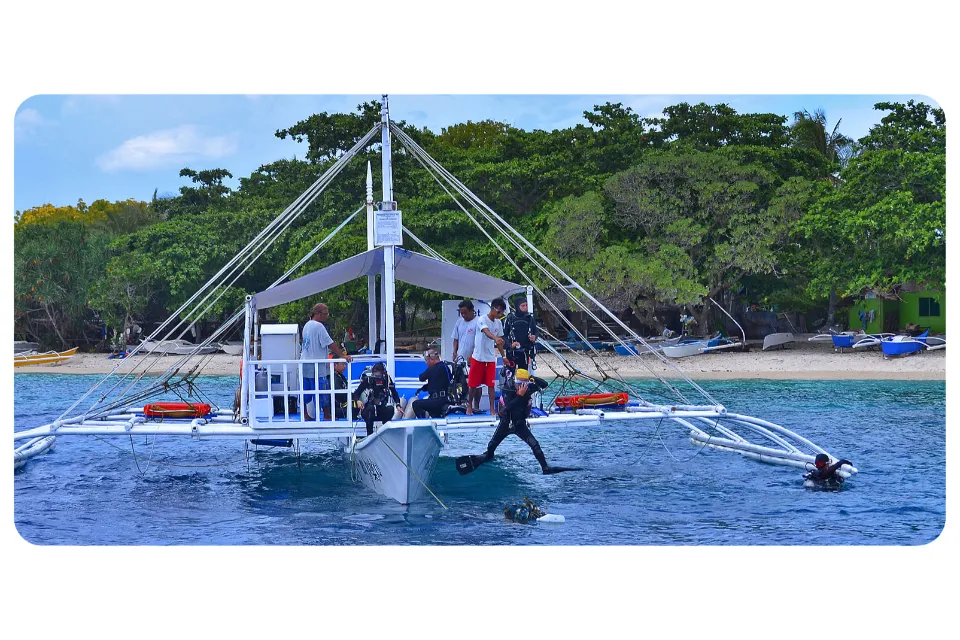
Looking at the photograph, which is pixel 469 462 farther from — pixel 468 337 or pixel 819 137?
pixel 819 137

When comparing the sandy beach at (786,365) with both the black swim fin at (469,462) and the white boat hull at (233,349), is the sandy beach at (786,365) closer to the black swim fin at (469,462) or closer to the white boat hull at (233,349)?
the white boat hull at (233,349)

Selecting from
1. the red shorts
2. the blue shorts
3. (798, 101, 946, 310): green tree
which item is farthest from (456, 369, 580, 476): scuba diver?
(798, 101, 946, 310): green tree

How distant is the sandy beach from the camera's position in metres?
31.9

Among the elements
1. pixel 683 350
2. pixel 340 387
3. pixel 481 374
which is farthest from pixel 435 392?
pixel 683 350

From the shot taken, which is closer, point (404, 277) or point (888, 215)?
point (404, 277)

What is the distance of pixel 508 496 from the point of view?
1492 centimetres

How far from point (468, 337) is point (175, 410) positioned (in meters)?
5.05

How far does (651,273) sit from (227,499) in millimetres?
22563

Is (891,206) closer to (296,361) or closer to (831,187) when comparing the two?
(831,187)

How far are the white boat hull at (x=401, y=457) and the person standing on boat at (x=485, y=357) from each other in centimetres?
102

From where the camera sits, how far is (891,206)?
105ft

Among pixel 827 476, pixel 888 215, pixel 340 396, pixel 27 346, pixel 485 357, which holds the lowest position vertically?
pixel 827 476

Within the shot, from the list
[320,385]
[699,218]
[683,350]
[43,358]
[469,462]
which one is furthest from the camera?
[43,358]
